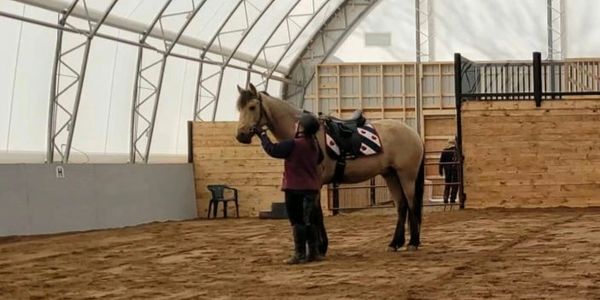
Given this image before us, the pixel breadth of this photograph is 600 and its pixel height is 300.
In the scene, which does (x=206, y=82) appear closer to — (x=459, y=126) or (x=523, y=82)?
(x=523, y=82)

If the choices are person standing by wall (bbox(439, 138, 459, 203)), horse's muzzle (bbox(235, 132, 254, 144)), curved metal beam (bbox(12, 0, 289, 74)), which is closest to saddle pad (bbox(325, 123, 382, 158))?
horse's muzzle (bbox(235, 132, 254, 144))

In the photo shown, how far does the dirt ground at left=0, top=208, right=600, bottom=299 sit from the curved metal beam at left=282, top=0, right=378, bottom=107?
17.7 m

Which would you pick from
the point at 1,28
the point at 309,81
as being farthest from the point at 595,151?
the point at 309,81

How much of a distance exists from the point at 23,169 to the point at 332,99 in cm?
1646

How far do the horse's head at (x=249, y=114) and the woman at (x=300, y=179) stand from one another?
130 millimetres

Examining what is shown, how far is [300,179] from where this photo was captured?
30.5 ft

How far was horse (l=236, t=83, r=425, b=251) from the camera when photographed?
31.3 feet

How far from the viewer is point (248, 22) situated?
27.4m

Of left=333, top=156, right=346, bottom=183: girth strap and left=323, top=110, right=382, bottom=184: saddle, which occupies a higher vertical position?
left=323, top=110, right=382, bottom=184: saddle

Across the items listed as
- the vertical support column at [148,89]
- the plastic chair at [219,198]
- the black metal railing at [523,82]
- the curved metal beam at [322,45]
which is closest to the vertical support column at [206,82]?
the vertical support column at [148,89]

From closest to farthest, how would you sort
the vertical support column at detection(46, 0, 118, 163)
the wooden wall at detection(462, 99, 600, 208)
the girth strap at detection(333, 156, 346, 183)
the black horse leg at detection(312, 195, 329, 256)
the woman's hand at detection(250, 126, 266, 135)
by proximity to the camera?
the woman's hand at detection(250, 126, 266, 135) → the black horse leg at detection(312, 195, 329, 256) → the girth strap at detection(333, 156, 346, 183) → the vertical support column at detection(46, 0, 118, 163) → the wooden wall at detection(462, 99, 600, 208)

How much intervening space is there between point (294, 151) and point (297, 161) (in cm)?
10

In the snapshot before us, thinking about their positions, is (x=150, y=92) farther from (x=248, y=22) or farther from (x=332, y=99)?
(x=332, y=99)

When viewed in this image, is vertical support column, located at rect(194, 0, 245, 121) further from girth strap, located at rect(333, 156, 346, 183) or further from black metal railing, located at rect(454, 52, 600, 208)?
girth strap, located at rect(333, 156, 346, 183)
